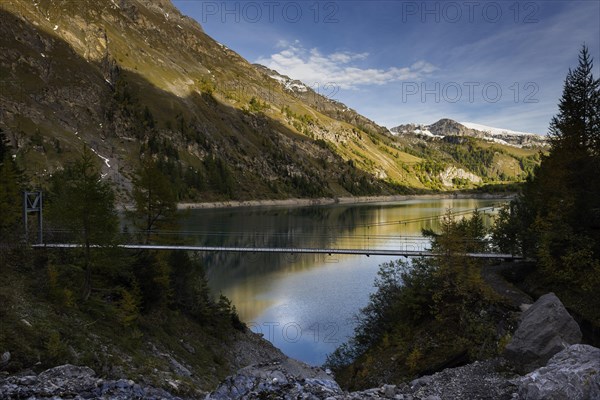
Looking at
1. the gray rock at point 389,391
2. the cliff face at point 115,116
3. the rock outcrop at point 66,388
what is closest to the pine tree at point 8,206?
the rock outcrop at point 66,388

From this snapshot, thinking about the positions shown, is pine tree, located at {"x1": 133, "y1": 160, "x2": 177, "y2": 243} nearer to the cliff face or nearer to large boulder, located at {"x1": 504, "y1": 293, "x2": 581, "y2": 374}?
large boulder, located at {"x1": 504, "y1": 293, "x2": 581, "y2": 374}

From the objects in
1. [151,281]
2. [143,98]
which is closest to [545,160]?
[151,281]

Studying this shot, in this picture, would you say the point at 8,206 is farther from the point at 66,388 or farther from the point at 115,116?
the point at 115,116

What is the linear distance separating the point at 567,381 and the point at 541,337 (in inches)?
138

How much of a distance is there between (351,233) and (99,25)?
595 ft

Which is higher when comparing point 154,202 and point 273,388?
point 154,202

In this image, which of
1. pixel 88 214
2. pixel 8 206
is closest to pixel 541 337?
pixel 88 214

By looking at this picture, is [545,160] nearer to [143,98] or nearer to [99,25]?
[143,98]

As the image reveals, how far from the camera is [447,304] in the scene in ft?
61.5

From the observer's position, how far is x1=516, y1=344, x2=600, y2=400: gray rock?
7.10 meters

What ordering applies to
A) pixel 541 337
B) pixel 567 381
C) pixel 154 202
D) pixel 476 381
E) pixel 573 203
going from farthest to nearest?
pixel 154 202, pixel 573 203, pixel 541 337, pixel 476 381, pixel 567 381

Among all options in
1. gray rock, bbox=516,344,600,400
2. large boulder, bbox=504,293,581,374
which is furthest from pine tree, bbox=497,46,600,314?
gray rock, bbox=516,344,600,400

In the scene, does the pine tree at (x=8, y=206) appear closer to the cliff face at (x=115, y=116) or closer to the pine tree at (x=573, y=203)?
the pine tree at (x=573, y=203)

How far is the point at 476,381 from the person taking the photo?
9.66 m
